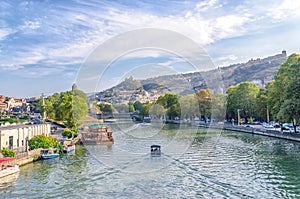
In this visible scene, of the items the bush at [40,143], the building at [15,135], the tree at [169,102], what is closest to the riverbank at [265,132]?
the tree at [169,102]

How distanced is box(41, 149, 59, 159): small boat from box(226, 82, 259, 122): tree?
3737 centimetres

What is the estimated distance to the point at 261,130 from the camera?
4259 centimetres

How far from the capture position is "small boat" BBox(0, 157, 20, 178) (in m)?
18.6

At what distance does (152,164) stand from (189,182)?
16.5 ft

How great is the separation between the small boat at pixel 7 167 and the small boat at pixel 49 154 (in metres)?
4.77

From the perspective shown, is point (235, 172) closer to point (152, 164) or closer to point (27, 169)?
point (152, 164)

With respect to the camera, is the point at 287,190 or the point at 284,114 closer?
the point at 287,190

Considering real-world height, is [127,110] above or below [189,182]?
above

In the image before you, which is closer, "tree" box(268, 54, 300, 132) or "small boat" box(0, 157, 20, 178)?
"small boat" box(0, 157, 20, 178)

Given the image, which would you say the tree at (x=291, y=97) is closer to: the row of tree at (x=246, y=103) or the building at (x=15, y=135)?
the row of tree at (x=246, y=103)

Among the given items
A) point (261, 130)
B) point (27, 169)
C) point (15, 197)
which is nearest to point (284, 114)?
point (261, 130)

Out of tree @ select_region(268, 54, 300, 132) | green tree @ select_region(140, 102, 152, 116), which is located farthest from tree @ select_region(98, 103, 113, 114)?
tree @ select_region(268, 54, 300, 132)

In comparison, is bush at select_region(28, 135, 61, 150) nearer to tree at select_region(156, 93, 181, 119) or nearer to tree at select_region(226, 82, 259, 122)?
tree at select_region(226, 82, 259, 122)

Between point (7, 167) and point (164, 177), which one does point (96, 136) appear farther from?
point (164, 177)
